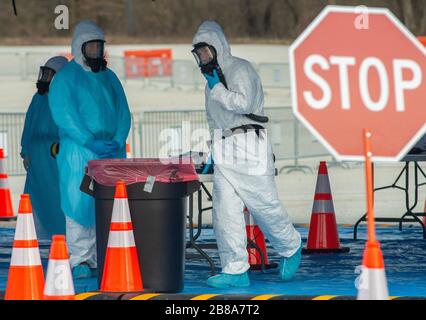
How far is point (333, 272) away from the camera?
11781 mm

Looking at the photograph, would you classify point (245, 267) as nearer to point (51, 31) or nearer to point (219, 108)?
point (219, 108)

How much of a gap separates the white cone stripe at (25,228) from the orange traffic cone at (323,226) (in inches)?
160

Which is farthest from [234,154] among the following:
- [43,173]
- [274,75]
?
[274,75]

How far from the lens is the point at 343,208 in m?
18.4

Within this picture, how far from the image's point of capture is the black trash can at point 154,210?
33.9 ft

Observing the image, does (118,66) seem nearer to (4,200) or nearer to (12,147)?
(12,147)

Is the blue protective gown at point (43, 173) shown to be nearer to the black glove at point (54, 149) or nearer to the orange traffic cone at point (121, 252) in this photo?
the black glove at point (54, 149)

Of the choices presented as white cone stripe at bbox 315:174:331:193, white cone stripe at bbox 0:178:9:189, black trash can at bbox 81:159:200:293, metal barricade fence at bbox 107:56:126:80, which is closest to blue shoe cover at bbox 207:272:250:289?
black trash can at bbox 81:159:200:293

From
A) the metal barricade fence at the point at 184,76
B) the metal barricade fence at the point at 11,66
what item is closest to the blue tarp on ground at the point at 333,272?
the metal barricade fence at the point at 184,76

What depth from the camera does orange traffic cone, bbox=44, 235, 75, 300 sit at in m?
9.09

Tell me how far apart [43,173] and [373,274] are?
6403 millimetres

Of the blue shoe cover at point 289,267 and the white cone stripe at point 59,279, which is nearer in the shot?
A: the white cone stripe at point 59,279

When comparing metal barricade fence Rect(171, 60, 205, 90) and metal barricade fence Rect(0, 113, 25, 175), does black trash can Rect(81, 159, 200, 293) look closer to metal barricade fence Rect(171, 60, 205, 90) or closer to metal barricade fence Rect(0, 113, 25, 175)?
metal barricade fence Rect(0, 113, 25, 175)
